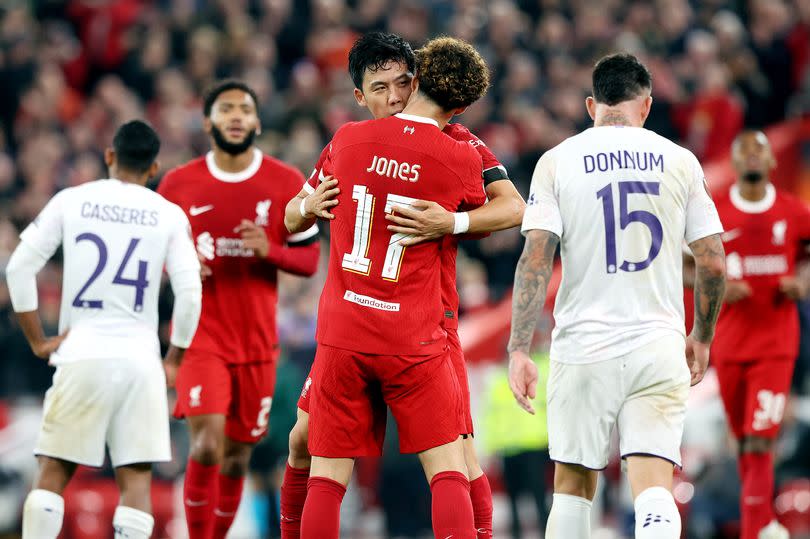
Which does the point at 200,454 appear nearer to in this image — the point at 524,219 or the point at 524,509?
the point at 524,219

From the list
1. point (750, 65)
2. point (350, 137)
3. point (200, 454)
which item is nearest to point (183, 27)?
point (750, 65)

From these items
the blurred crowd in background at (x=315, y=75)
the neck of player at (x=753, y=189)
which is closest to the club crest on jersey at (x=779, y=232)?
the neck of player at (x=753, y=189)

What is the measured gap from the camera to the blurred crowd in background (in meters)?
14.8

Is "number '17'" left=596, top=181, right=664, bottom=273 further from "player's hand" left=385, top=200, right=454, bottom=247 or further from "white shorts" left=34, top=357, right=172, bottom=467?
"white shorts" left=34, top=357, right=172, bottom=467

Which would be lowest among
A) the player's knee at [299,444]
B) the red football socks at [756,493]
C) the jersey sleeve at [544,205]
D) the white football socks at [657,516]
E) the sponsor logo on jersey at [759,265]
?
the red football socks at [756,493]

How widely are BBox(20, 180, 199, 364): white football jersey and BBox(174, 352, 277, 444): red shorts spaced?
38.2 inches

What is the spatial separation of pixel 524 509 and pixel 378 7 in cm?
840

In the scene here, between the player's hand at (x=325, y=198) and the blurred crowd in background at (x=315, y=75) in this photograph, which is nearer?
the player's hand at (x=325, y=198)

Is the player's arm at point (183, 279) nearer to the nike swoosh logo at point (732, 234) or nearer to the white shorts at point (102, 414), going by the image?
the white shorts at point (102, 414)

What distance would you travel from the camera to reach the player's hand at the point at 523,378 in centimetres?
619

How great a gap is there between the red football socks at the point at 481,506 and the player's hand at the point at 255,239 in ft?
7.30

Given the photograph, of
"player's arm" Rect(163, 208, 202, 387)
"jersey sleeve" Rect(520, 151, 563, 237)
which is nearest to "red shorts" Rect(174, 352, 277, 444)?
"player's arm" Rect(163, 208, 202, 387)

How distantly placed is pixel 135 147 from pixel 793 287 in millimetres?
4713

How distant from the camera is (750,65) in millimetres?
15711
